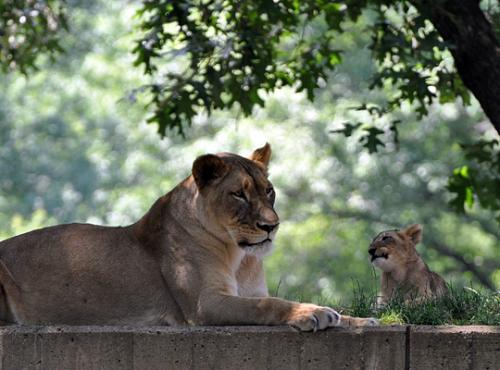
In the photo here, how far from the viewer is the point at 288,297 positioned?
24.7ft

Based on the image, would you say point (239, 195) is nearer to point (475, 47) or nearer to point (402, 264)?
point (402, 264)

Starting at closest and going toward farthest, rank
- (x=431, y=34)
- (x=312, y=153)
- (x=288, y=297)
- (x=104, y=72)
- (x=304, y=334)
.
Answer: (x=304, y=334) < (x=288, y=297) < (x=431, y=34) < (x=312, y=153) < (x=104, y=72)

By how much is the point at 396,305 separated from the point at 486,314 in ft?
1.66

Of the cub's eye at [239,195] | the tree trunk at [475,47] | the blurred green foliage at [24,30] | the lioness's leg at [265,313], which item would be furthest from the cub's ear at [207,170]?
the blurred green foliage at [24,30]

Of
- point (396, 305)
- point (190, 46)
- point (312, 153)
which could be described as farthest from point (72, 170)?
point (396, 305)

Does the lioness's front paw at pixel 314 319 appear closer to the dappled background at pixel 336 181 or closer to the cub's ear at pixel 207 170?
the cub's ear at pixel 207 170

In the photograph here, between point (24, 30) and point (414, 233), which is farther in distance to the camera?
point (24, 30)

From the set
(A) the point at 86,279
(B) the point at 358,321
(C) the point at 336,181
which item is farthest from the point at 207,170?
(C) the point at 336,181

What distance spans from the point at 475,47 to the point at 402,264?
1821 millimetres

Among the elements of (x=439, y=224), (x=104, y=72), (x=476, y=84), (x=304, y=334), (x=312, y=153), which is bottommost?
(x=304, y=334)

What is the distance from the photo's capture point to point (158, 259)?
6.66m

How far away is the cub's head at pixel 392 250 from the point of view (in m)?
8.46

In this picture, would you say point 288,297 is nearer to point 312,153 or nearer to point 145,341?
point 145,341

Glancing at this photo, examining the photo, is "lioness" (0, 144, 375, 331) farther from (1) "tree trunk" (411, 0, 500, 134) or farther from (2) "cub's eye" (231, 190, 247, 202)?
(1) "tree trunk" (411, 0, 500, 134)
